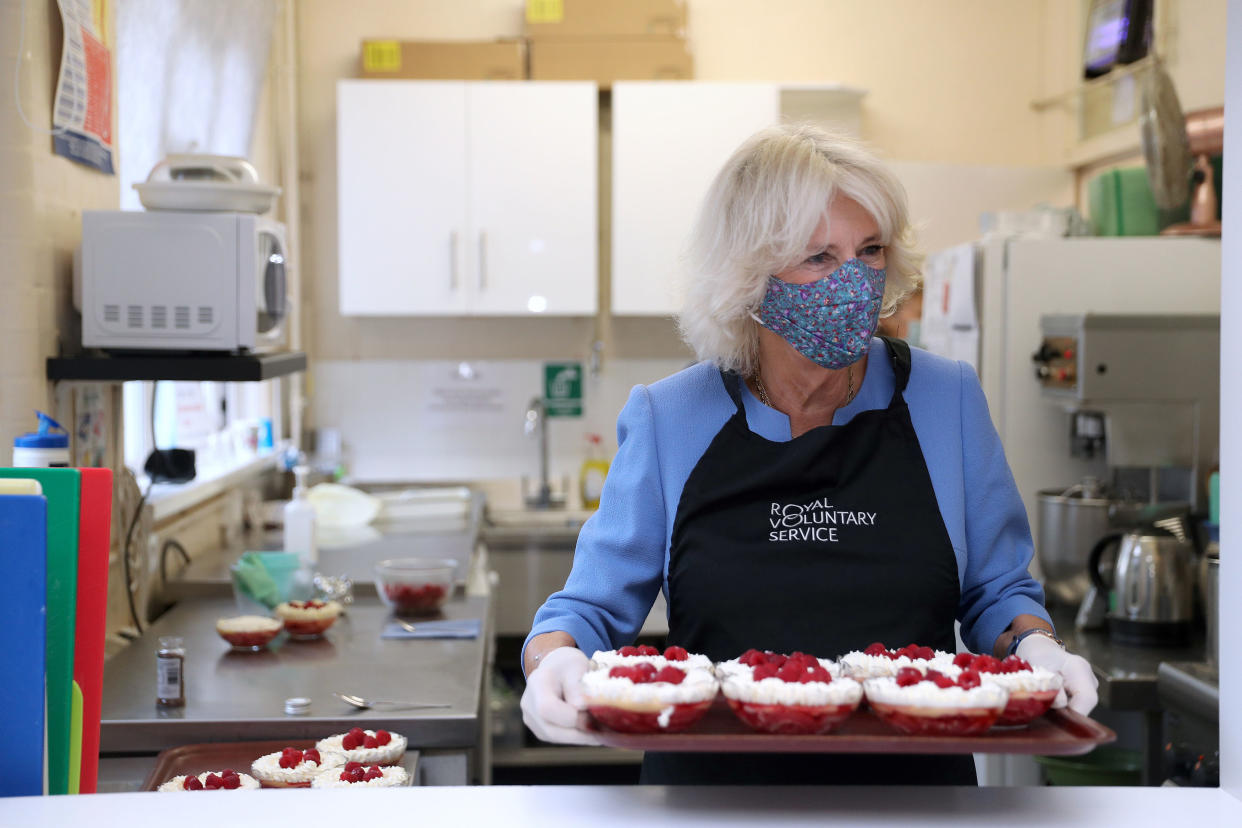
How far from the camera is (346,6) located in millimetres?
4789

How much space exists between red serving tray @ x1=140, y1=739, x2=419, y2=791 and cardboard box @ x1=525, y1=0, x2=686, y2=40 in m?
3.19

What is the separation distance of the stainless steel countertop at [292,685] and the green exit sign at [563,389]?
2111 millimetres

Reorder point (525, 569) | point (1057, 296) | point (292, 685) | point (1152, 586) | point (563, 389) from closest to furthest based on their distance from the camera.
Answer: point (292, 685), point (1152, 586), point (1057, 296), point (525, 569), point (563, 389)

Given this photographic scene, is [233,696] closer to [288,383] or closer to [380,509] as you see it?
[380,509]

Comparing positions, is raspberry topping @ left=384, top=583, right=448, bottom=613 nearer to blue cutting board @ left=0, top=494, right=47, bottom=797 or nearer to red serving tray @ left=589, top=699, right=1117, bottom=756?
blue cutting board @ left=0, top=494, right=47, bottom=797

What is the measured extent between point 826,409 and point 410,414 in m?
3.56

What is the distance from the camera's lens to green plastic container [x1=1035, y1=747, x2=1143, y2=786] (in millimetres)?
2758

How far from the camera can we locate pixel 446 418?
490cm

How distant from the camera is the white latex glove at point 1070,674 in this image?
99 cm

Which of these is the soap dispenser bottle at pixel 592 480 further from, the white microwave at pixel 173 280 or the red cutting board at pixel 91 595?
the red cutting board at pixel 91 595

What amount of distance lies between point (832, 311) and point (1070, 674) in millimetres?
517

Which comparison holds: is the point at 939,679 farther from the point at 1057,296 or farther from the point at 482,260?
the point at 482,260

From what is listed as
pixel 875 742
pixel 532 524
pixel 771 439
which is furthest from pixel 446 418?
pixel 875 742

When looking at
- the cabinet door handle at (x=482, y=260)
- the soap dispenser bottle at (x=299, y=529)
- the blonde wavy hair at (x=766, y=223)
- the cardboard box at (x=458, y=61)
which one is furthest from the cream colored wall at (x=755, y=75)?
the blonde wavy hair at (x=766, y=223)
